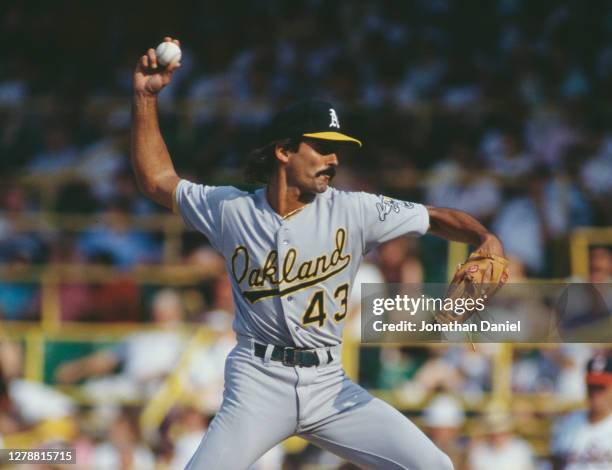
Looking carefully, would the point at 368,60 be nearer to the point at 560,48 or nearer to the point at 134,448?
the point at 560,48

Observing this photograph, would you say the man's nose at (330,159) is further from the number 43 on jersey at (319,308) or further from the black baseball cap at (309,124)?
the number 43 on jersey at (319,308)

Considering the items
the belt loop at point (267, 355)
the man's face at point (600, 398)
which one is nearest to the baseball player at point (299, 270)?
the belt loop at point (267, 355)

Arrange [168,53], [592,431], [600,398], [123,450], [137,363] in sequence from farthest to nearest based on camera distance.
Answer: [137,363] < [123,450] < [592,431] < [600,398] < [168,53]

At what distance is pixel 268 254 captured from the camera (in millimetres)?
4676

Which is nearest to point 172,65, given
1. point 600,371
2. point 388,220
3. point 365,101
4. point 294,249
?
point 294,249

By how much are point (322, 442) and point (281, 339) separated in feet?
1.46

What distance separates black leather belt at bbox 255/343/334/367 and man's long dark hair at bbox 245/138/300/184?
2.31ft

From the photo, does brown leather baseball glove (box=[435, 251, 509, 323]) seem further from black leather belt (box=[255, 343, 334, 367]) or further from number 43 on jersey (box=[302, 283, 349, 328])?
black leather belt (box=[255, 343, 334, 367])

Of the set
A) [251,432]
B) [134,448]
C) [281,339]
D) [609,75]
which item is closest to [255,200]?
[281,339]

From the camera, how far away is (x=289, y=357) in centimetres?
463

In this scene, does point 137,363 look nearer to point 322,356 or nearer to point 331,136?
point 322,356

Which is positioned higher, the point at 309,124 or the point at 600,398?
the point at 309,124

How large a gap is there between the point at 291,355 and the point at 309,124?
0.90 meters

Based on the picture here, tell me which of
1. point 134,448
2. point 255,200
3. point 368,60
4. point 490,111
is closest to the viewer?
point 255,200
